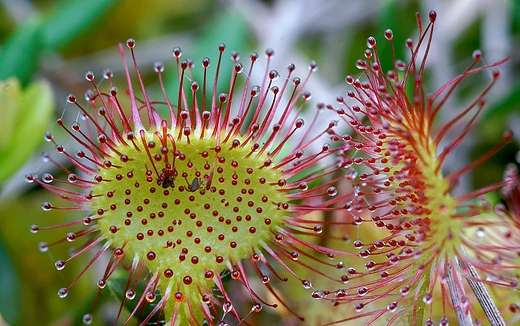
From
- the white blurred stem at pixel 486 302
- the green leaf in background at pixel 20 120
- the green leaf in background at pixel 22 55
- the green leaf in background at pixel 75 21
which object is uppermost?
the green leaf in background at pixel 75 21

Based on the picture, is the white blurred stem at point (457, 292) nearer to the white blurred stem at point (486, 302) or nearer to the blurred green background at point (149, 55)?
the white blurred stem at point (486, 302)

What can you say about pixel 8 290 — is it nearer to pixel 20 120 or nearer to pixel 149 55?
pixel 20 120

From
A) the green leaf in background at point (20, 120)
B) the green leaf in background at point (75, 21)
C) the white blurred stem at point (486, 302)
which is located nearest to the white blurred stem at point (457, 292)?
the white blurred stem at point (486, 302)

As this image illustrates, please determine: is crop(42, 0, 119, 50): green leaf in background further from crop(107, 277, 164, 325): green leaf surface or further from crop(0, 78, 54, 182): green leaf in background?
crop(107, 277, 164, 325): green leaf surface

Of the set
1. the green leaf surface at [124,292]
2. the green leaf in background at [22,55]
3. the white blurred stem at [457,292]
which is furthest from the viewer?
the green leaf in background at [22,55]

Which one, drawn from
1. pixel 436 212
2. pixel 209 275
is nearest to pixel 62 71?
pixel 209 275

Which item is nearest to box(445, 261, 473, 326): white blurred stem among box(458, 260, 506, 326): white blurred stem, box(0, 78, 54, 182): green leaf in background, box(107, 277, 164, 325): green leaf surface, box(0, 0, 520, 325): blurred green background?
box(458, 260, 506, 326): white blurred stem
